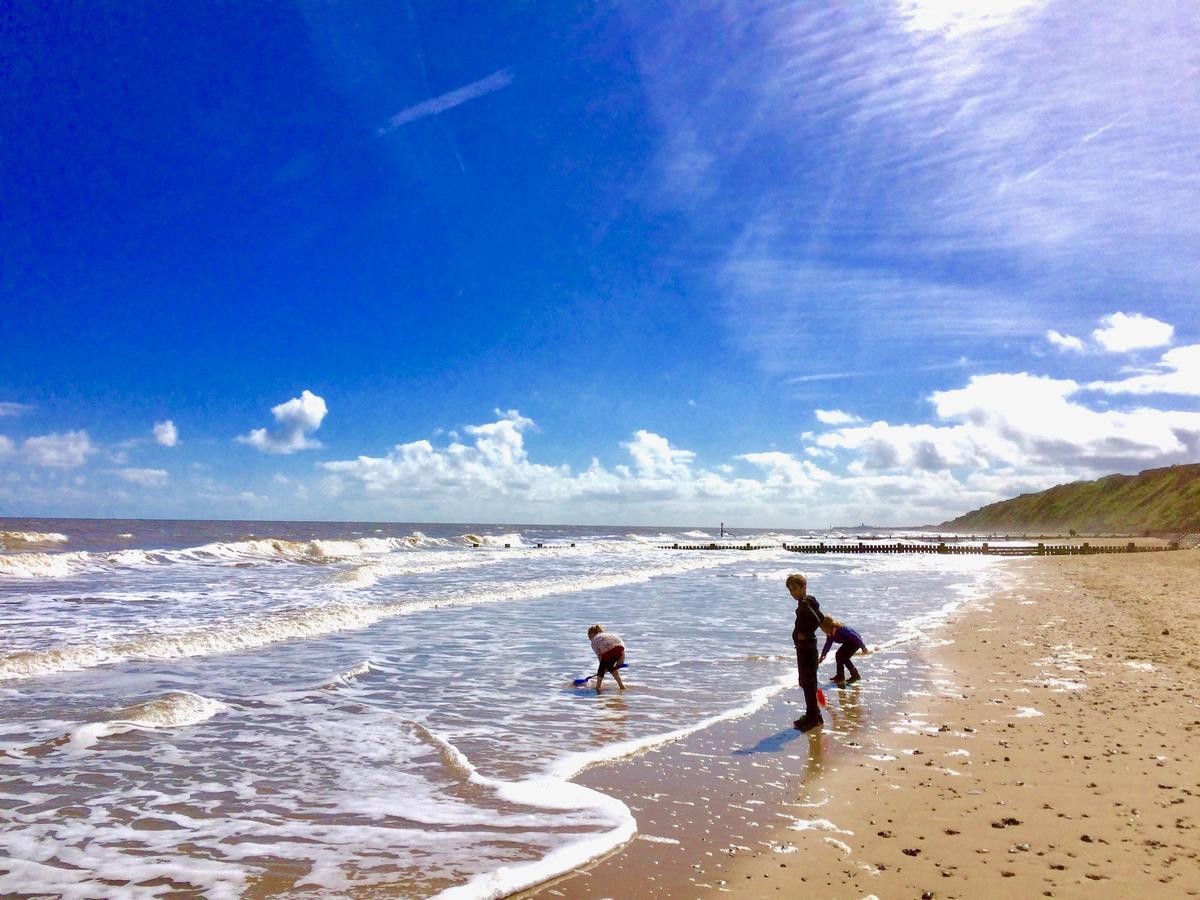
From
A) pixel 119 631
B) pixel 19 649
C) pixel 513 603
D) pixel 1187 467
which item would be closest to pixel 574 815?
pixel 19 649

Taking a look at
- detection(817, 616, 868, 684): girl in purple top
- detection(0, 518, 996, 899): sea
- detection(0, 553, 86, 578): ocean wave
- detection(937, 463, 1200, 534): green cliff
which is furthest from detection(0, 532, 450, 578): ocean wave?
detection(937, 463, 1200, 534): green cliff

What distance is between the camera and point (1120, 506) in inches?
5600

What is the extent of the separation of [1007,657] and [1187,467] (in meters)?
153

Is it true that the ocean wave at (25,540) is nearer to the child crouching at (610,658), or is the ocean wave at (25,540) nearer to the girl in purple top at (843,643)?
the child crouching at (610,658)

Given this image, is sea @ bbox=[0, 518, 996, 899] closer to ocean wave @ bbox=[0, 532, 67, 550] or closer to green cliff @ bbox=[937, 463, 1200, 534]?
ocean wave @ bbox=[0, 532, 67, 550]

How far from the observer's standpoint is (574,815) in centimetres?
643

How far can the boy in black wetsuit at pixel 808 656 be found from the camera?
923 cm

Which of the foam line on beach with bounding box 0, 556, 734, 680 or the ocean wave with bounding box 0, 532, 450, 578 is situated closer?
the foam line on beach with bounding box 0, 556, 734, 680

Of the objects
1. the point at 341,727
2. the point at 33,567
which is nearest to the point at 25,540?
the point at 33,567

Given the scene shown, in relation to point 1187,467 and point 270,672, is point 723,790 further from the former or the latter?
point 1187,467

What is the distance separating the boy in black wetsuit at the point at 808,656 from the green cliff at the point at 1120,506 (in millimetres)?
120325

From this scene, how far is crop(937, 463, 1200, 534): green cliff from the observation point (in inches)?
4589

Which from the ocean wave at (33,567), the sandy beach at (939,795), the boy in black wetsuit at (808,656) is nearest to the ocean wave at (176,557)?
the ocean wave at (33,567)

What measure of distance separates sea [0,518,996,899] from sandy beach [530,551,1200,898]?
0.66 m
